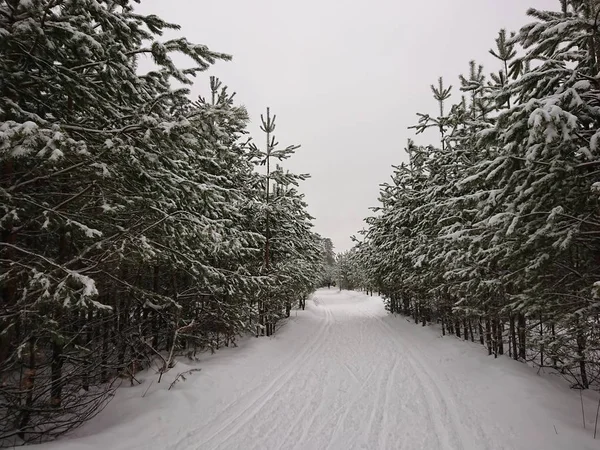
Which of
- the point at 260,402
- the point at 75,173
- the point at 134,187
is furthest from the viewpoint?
the point at 260,402

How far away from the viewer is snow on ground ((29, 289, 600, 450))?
5.48m

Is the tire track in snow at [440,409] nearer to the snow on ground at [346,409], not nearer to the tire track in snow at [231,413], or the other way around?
the snow on ground at [346,409]

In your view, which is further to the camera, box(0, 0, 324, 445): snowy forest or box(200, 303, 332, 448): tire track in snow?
box(200, 303, 332, 448): tire track in snow

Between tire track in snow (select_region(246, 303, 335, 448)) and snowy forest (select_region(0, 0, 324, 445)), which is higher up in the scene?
snowy forest (select_region(0, 0, 324, 445))

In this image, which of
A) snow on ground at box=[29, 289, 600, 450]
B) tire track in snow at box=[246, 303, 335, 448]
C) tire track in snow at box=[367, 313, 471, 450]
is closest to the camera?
snow on ground at box=[29, 289, 600, 450]

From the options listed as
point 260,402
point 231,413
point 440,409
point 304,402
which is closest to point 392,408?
point 440,409

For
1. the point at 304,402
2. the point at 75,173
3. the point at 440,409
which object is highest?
the point at 75,173

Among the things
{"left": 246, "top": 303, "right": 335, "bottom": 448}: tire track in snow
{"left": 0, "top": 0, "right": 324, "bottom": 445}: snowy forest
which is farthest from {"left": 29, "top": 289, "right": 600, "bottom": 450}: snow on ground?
Result: {"left": 0, "top": 0, "right": 324, "bottom": 445}: snowy forest

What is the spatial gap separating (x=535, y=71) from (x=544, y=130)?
1763 mm

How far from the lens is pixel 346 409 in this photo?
705 centimetres

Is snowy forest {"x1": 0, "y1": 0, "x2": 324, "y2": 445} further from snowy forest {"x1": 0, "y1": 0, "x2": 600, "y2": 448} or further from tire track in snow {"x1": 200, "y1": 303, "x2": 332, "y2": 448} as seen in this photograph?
tire track in snow {"x1": 200, "y1": 303, "x2": 332, "y2": 448}

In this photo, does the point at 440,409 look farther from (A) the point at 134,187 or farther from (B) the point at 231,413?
(A) the point at 134,187

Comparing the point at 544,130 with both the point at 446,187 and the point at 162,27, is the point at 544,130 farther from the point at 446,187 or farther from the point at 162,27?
the point at 446,187

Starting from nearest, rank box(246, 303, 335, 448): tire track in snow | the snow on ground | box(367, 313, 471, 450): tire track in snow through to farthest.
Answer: the snow on ground < box(367, 313, 471, 450): tire track in snow < box(246, 303, 335, 448): tire track in snow
